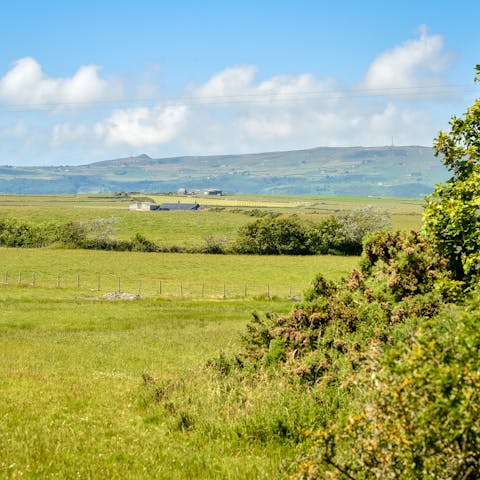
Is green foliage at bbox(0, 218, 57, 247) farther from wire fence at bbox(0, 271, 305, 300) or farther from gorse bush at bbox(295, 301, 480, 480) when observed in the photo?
gorse bush at bbox(295, 301, 480, 480)

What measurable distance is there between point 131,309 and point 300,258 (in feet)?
193

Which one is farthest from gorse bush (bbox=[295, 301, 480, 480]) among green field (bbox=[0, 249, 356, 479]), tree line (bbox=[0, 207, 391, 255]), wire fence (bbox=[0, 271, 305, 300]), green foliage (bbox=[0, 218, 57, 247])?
green foliage (bbox=[0, 218, 57, 247])

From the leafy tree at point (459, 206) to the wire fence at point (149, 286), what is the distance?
42.4m

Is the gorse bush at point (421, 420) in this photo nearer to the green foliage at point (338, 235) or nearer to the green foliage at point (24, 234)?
the green foliage at point (338, 235)

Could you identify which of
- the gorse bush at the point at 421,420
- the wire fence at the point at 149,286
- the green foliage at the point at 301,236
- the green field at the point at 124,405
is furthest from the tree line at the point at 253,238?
the gorse bush at the point at 421,420

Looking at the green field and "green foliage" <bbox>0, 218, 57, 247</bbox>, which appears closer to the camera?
the green field

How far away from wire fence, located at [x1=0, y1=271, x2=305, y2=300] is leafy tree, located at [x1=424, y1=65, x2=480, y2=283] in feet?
139

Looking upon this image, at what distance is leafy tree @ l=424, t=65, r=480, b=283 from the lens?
57.3 feet

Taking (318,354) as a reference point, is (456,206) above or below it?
above

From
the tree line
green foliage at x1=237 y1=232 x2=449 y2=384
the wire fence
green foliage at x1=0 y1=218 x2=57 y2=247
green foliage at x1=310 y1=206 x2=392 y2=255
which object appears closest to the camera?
green foliage at x1=237 y1=232 x2=449 y2=384

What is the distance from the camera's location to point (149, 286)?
75.2 m

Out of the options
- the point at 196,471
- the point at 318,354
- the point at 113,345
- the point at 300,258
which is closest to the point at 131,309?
the point at 113,345

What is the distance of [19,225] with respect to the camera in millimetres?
121188

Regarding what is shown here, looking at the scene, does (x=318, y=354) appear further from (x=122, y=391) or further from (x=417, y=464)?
(x=417, y=464)
